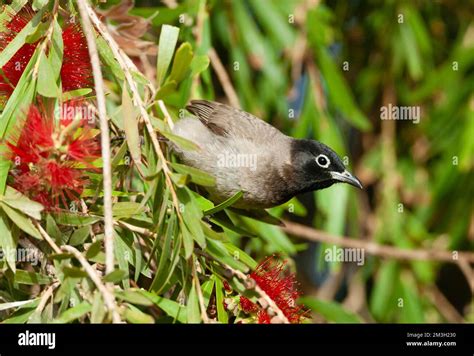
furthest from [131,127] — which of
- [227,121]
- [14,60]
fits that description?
[227,121]

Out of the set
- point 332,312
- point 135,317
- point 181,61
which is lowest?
point 332,312

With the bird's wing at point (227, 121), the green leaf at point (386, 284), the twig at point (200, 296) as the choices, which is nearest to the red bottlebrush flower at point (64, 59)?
the twig at point (200, 296)

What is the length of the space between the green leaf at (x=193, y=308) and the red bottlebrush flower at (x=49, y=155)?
15.9 inches

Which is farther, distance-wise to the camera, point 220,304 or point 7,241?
point 220,304

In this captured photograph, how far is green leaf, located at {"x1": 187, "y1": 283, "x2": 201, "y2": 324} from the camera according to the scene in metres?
2.03

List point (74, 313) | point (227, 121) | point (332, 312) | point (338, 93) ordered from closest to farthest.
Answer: point (74, 313) < point (227, 121) < point (332, 312) < point (338, 93)

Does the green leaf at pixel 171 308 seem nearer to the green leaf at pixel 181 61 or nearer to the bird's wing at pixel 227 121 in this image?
the green leaf at pixel 181 61

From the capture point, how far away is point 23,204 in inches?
77.7

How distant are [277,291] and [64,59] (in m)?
0.92

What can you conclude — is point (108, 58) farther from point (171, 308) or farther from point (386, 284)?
point (386, 284)

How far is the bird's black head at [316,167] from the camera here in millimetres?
3387

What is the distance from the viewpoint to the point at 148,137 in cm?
214

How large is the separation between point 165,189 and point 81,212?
0.29 metres

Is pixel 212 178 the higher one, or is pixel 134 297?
pixel 212 178
